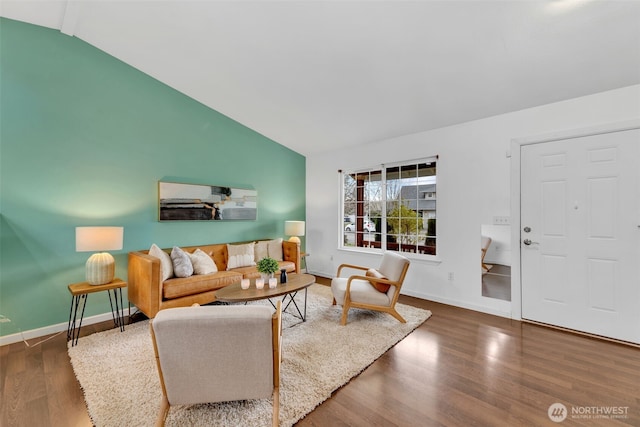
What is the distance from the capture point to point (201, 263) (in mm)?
3590

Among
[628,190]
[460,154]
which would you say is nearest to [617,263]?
[628,190]

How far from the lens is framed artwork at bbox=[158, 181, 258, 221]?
3.77 meters

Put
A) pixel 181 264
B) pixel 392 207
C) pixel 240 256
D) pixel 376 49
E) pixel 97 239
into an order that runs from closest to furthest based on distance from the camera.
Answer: pixel 376 49 → pixel 97 239 → pixel 181 264 → pixel 240 256 → pixel 392 207

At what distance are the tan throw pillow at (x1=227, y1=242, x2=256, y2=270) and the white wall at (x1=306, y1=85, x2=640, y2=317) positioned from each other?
6.70ft

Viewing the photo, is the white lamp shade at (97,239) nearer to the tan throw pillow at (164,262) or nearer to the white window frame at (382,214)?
the tan throw pillow at (164,262)

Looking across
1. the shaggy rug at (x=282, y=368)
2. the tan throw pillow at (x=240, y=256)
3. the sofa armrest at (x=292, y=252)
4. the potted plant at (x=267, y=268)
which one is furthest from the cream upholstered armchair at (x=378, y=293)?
the tan throw pillow at (x=240, y=256)

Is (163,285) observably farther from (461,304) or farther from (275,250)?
(461,304)

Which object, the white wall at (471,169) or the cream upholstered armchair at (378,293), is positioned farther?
the cream upholstered armchair at (378,293)

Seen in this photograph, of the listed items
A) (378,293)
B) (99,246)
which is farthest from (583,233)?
(99,246)

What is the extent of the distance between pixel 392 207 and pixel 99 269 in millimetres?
4018

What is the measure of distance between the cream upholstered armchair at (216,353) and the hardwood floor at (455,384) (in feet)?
1.50

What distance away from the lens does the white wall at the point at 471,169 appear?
9.36 feet

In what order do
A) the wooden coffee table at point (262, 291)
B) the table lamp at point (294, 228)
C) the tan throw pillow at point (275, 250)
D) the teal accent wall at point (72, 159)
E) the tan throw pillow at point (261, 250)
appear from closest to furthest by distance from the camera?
the wooden coffee table at point (262, 291) < the teal accent wall at point (72, 159) < the tan throw pillow at point (261, 250) < the tan throw pillow at point (275, 250) < the table lamp at point (294, 228)

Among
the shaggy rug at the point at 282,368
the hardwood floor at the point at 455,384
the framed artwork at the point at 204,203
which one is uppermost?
the framed artwork at the point at 204,203
